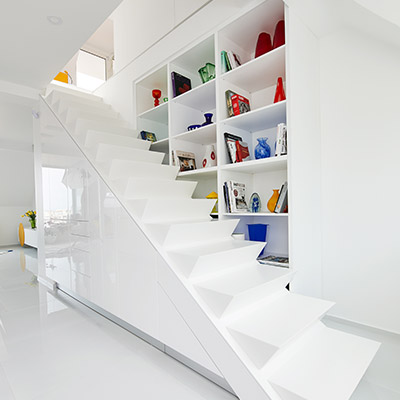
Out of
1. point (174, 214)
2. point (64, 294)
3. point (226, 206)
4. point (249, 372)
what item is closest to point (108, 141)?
point (174, 214)

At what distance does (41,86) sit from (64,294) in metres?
2.29

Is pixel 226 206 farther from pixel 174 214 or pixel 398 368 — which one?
pixel 398 368

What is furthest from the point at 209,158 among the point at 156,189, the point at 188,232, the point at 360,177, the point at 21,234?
the point at 21,234

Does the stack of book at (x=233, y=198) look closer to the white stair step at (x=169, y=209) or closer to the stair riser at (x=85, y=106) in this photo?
the white stair step at (x=169, y=209)

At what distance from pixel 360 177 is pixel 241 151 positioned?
0.88 m

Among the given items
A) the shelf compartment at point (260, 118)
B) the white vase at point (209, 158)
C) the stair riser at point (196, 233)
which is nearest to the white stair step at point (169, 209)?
the stair riser at point (196, 233)

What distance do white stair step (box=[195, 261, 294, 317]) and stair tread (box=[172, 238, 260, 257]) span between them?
15cm

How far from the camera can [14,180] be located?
6141 millimetres

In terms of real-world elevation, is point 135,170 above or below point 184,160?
below

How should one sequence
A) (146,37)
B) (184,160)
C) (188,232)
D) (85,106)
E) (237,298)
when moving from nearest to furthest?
(237,298) < (188,232) < (184,160) < (146,37) < (85,106)

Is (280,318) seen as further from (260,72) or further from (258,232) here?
(260,72)

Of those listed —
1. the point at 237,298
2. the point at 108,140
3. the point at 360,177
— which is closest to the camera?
the point at 237,298

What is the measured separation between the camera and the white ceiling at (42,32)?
6.34ft

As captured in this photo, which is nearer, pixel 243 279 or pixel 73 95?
pixel 243 279
